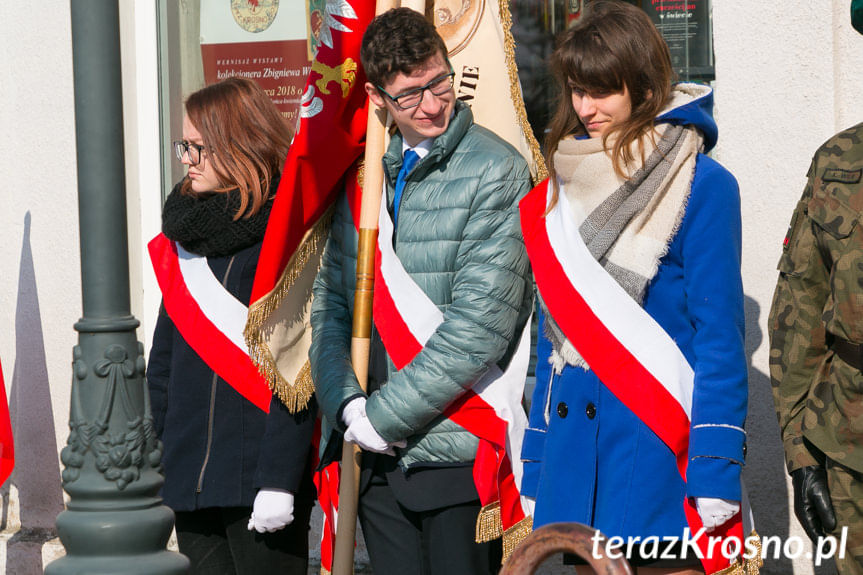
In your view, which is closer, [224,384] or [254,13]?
[224,384]

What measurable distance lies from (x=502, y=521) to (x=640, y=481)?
0.49 m

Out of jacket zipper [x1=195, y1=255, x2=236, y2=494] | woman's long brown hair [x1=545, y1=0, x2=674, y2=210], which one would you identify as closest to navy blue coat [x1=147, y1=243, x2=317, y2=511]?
jacket zipper [x1=195, y1=255, x2=236, y2=494]

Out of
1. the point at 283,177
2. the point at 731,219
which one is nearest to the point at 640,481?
the point at 731,219

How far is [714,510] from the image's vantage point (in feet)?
9.17

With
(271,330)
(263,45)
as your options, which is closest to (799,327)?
(271,330)

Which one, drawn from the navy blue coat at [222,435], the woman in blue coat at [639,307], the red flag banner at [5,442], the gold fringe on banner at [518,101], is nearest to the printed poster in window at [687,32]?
the gold fringe on banner at [518,101]

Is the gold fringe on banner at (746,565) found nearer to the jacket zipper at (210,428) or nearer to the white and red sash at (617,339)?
the white and red sash at (617,339)

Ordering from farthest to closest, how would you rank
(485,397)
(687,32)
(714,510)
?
(687,32)
(485,397)
(714,510)

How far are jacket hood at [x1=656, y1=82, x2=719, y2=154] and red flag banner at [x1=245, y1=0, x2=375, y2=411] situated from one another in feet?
3.51

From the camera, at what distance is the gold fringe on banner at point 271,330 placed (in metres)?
3.62

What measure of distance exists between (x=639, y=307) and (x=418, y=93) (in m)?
0.86

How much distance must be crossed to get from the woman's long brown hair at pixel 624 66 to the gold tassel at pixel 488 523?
94 centimetres

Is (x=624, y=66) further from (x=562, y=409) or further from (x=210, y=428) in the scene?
(x=210, y=428)

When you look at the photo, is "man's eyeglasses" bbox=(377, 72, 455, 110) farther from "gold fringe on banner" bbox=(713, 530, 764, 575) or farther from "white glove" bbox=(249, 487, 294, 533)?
"gold fringe on banner" bbox=(713, 530, 764, 575)
